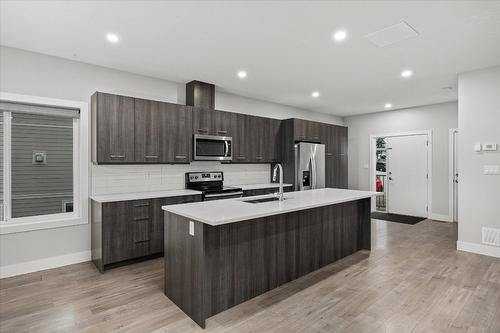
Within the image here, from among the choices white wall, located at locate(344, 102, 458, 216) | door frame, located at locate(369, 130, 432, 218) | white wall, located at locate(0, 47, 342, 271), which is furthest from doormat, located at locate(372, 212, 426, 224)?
white wall, located at locate(0, 47, 342, 271)

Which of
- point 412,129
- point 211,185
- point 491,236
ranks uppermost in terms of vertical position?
point 412,129

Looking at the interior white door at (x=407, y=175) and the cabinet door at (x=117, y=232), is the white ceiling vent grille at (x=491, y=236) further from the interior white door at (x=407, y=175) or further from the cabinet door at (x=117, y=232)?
the cabinet door at (x=117, y=232)

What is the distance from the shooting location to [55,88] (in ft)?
11.5

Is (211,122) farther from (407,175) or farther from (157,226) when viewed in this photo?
(407,175)

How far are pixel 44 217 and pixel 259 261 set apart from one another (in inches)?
112

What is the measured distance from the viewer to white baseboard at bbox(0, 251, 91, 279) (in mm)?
3194

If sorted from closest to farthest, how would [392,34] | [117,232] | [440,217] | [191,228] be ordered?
[191,228] → [392,34] → [117,232] → [440,217]

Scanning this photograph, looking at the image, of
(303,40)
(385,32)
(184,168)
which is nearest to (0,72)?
(184,168)

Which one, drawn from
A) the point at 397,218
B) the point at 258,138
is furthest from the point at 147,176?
the point at 397,218

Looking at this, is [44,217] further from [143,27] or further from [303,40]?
[303,40]

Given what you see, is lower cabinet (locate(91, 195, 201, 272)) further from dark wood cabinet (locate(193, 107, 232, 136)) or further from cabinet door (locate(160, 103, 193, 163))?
dark wood cabinet (locate(193, 107, 232, 136))

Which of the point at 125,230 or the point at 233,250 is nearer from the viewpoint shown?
the point at 233,250

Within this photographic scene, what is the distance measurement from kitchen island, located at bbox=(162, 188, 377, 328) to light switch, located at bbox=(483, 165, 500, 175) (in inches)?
83.7

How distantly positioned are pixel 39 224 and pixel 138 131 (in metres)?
1.62
